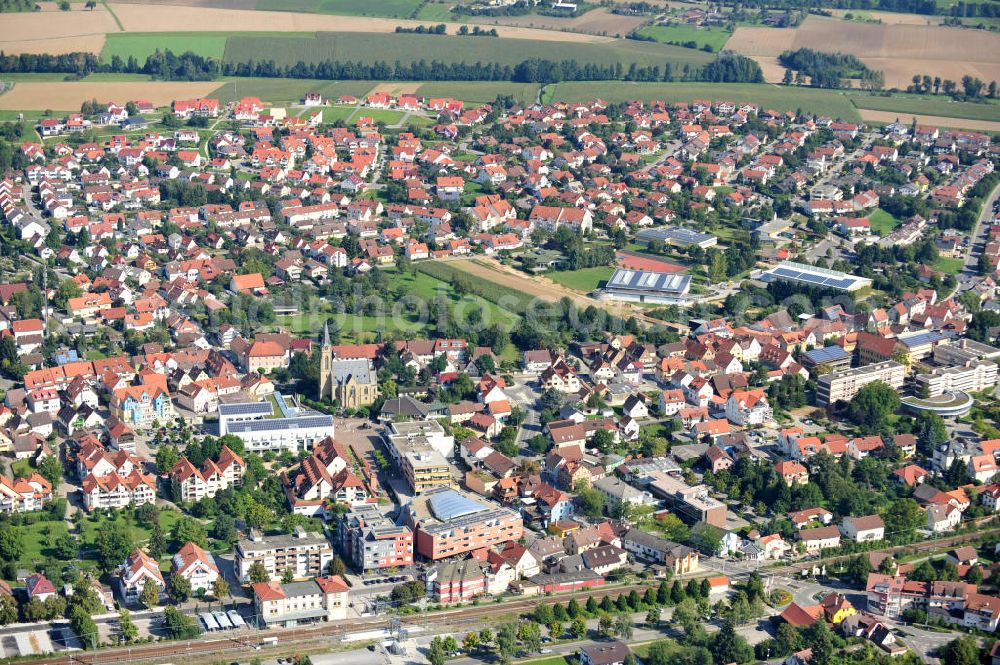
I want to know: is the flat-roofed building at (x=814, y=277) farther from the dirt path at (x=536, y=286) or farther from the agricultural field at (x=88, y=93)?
the agricultural field at (x=88, y=93)

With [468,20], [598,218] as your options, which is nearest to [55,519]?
[598,218]

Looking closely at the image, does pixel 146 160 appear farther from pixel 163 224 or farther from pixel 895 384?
pixel 895 384

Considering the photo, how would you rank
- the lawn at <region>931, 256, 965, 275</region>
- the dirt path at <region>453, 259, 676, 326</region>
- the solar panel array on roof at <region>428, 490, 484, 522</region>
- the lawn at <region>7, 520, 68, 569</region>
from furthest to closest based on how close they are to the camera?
the lawn at <region>931, 256, 965, 275</region> < the dirt path at <region>453, 259, 676, 326</region> < the solar panel array on roof at <region>428, 490, 484, 522</region> < the lawn at <region>7, 520, 68, 569</region>

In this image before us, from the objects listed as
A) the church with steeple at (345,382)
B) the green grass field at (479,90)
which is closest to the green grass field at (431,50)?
the green grass field at (479,90)

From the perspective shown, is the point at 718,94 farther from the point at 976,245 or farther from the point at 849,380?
the point at 849,380

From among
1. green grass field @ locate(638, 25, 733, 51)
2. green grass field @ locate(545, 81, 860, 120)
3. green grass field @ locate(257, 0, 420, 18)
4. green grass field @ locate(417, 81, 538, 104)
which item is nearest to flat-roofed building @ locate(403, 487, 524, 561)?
green grass field @ locate(417, 81, 538, 104)

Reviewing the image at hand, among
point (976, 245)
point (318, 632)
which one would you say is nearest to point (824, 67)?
point (976, 245)

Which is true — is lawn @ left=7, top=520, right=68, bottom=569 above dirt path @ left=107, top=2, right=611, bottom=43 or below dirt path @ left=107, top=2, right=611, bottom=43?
below

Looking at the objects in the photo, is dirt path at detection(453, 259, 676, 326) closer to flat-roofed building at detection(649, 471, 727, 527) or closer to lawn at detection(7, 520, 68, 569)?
flat-roofed building at detection(649, 471, 727, 527)
